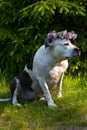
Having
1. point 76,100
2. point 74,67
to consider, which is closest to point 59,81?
point 76,100

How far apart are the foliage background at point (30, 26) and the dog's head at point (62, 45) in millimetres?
1230

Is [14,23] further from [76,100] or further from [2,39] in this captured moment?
[76,100]

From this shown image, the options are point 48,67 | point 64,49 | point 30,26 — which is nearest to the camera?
point 64,49

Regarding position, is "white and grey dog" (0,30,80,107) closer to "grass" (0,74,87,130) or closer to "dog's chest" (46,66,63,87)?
"dog's chest" (46,66,63,87)

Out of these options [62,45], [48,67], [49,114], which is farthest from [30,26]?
[49,114]

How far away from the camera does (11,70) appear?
8.08 m

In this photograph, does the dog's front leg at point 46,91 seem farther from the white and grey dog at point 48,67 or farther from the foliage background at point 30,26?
the foliage background at point 30,26

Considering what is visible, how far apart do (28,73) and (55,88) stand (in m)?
0.74

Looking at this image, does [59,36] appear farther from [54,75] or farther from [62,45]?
[54,75]

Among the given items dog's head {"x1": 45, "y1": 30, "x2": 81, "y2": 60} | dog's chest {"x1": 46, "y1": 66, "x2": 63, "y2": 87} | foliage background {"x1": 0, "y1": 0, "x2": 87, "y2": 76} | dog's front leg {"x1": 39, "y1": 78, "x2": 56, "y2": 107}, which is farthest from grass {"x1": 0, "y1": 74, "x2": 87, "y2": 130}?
foliage background {"x1": 0, "y1": 0, "x2": 87, "y2": 76}

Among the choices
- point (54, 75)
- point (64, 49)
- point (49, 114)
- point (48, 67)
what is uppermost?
point (64, 49)

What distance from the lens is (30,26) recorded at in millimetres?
7652

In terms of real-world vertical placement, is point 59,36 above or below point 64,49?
above

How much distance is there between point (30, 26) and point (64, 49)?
1746 mm
